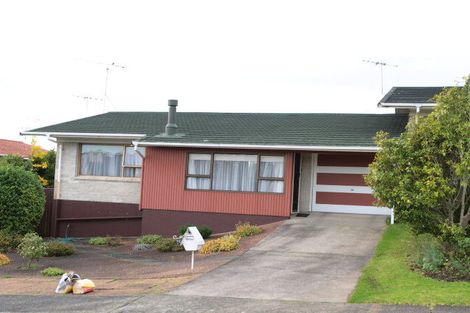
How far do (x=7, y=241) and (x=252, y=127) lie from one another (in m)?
8.64

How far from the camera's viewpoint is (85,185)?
852 inches

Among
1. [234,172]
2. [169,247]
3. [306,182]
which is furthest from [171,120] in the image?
[169,247]

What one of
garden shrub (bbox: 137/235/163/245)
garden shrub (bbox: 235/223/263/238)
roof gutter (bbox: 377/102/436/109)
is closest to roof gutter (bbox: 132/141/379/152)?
roof gutter (bbox: 377/102/436/109)

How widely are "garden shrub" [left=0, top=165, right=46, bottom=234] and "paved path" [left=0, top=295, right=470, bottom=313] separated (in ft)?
26.7

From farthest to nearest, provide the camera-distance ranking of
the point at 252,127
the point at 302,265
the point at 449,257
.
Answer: the point at 252,127 → the point at 302,265 → the point at 449,257

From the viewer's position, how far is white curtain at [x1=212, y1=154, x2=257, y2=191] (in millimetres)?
18609

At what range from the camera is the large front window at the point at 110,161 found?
21270 mm

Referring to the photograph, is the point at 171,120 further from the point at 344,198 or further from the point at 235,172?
the point at 344,198

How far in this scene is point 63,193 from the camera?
21.8 metres

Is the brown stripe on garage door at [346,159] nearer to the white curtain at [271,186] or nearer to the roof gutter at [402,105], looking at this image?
the white curtain at [271,186]

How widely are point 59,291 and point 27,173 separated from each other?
8809 mm

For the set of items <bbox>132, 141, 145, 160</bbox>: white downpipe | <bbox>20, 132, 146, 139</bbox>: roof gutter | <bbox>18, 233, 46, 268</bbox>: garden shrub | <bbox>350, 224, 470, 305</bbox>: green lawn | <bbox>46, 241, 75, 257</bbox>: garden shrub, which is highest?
<bbox>20, 132, 146, 139</bbox>: roof gutter

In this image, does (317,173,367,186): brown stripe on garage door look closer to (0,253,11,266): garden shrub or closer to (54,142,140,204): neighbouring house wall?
(54,142,140,204): neighbouring house wall

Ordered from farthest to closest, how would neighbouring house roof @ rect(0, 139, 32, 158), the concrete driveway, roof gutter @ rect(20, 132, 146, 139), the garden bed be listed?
neighbouring house roof @ rect(0, 139, 32, 158)
roof gutter @ rect(20, 132, 146, 139)
the garden bed
the concrete driveway
